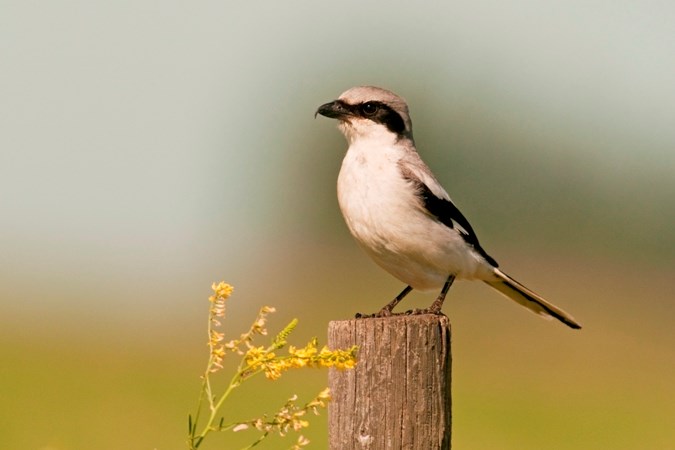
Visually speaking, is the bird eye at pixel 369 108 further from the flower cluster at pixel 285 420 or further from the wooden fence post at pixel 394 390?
the flower cluster at pixel 285 420

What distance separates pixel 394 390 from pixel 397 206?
2093 millimetres

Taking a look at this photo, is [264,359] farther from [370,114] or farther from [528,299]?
[528,299]

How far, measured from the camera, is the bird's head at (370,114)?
259 inches

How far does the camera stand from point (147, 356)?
19828mm

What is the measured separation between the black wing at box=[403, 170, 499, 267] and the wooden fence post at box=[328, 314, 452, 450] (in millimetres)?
2005

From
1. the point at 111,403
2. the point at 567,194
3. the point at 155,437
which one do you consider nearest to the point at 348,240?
the point at 567,194

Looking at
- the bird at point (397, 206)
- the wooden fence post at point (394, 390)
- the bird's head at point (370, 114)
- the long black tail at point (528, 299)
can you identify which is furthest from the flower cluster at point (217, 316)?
the long black tail at point (528, 299)

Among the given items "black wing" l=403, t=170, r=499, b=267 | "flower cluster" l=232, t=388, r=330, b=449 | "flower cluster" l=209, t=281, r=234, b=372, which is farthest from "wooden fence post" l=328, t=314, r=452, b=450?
"black wing" l=403, t=170, r=499, b=267

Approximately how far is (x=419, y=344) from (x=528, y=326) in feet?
59.2

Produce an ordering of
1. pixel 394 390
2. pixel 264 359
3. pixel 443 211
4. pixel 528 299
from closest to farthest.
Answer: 1. pixel 264 359
2. pixel 394 390
3. pixel 443 211
4. pixel 528 299

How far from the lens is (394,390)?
13.2 ft

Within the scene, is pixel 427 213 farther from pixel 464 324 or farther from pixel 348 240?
pixel 348 240

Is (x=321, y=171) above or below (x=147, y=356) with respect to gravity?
above

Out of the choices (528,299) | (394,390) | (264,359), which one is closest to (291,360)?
(264,359)
